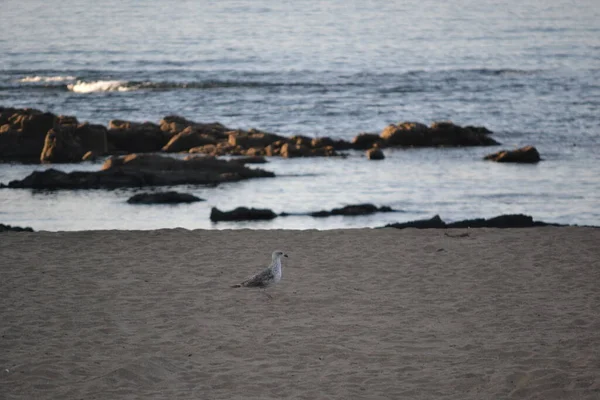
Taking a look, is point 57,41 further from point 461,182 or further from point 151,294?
point 151,294

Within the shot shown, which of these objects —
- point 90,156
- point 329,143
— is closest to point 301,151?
point 329,143

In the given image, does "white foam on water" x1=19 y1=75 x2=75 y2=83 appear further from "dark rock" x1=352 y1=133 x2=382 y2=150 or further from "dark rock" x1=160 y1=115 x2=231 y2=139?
"dark rock" x1=352 y1=133 x2=382 y2=150

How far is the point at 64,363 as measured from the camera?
8469 millimetres

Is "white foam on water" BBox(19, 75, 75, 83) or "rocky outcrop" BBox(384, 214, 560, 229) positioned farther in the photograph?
"white foam on water" BBox(19, 75, 75, 83)

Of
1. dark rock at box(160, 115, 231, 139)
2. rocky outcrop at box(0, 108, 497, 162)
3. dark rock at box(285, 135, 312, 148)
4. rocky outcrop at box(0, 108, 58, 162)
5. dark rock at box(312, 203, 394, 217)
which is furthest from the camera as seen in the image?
dark rock at box(160, 115, 231, 139)

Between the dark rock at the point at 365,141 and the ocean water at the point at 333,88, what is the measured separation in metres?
1.67

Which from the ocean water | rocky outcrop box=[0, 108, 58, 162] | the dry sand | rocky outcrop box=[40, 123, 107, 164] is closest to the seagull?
the dry sand

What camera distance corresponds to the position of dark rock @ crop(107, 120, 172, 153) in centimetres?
3134

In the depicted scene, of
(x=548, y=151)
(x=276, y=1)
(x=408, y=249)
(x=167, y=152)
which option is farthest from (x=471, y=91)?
(x=276, y=1)

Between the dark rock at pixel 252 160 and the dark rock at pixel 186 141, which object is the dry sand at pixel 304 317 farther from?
the dark rock at pixel 186 141

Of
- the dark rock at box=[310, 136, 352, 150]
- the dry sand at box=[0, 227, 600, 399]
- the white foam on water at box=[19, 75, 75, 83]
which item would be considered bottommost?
the dry sand at box=[0, 227, 600, 399]

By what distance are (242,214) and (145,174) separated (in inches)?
227

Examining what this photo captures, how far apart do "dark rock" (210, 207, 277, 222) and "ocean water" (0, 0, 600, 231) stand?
0.30 metres

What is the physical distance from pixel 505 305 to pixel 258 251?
4.04 m
